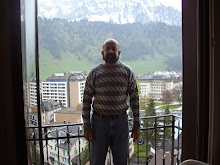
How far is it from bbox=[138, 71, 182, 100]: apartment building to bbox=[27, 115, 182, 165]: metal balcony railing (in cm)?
30

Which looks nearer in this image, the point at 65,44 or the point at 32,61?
the point at 32,61

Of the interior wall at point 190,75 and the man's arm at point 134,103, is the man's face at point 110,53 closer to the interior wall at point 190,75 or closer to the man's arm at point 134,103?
the man's arm at point 134,103

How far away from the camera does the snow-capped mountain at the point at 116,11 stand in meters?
1.74

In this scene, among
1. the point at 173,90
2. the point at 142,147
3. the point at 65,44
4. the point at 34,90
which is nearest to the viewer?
the point at 34,90

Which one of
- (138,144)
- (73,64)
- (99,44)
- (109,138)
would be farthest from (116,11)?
(138,144)

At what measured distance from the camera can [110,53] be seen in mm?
1557

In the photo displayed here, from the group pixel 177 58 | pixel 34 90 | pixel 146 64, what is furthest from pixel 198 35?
pixel 34 90

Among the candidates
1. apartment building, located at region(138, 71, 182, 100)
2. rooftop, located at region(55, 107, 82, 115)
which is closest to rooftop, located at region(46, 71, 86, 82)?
rooftop, located at region(55, 107, 82, 115)

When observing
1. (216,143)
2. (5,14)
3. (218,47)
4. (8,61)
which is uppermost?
(5,14)

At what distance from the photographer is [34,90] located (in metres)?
1.21

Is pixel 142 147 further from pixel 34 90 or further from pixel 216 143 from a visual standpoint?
pixel 34 90

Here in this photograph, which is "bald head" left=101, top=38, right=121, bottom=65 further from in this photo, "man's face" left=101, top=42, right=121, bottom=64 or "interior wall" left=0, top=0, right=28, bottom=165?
"interior wall" left=0, top=0, right=28, bottom=165

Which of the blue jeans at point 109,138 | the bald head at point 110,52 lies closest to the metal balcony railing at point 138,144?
the blue jeans at point 109,138

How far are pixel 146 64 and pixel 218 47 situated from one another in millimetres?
639
